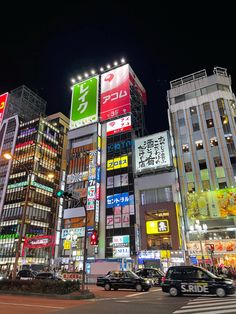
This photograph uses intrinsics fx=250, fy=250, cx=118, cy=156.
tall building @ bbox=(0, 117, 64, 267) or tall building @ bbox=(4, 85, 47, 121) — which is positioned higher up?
tall building @ bbox=(4, 85, 47, 121)

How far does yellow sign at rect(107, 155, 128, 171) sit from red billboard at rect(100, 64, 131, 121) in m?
10.1

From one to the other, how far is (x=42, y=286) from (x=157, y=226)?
27563mm

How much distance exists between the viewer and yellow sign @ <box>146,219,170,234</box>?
132 ft

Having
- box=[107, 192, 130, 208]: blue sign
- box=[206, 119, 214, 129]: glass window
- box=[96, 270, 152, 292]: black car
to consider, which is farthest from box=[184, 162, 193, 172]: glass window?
box=[96, 270, 152, 292]: black car

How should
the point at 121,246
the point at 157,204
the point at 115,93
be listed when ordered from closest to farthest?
1. the point at 157,204
2. the point at 121,246
3. the point at 115,93

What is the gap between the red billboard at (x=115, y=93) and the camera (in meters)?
55.6

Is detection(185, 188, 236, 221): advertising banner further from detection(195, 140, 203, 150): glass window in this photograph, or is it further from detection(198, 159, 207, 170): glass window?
detection(195, 140, 203, 150): glass window

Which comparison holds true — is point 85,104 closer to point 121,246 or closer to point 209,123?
point 209,123

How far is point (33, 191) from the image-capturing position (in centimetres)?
7388

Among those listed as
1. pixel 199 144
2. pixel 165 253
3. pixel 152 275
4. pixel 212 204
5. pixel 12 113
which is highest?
pixel 12 113

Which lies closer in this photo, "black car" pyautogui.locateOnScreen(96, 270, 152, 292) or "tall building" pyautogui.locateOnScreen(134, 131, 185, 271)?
"black car" pyautogui.locateOnScreen(96, 270, 152, 292)

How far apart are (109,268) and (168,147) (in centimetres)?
2364

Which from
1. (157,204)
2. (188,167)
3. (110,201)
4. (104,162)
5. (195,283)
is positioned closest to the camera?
(195,283)

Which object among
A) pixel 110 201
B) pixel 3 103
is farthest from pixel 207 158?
pixel 3 103
